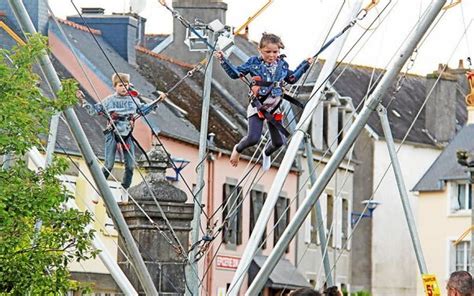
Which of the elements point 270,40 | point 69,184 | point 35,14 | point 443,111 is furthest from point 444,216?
point 270,40

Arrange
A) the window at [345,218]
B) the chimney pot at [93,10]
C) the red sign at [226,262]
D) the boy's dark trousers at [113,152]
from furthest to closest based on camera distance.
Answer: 1. the window at [345,218]
2. the red sign at [226,262]
3. the chimney pot at [93,10]
4. the boy's dark trousers at [113,152]

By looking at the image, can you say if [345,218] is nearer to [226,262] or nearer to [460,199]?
[460,199]

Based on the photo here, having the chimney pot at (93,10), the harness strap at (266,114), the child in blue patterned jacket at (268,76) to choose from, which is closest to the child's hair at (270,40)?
the child in blue patterned jacket at (268,76)

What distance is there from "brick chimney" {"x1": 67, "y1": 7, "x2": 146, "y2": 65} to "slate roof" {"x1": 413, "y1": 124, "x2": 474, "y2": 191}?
1868cm

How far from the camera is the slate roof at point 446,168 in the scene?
75938mm

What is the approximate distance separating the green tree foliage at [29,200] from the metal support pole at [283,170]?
174 centimetres

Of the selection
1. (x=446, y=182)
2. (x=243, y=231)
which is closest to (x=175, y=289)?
(x=243, y=231)

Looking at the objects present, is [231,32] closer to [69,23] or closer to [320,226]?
[320,226]

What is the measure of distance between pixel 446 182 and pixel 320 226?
150ft

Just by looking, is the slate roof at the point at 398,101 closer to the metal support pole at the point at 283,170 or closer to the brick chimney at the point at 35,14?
the brick chimney at the point at 35,14

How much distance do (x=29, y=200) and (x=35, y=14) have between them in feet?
104

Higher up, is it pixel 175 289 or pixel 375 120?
pixel 375 120

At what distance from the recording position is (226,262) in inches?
2415

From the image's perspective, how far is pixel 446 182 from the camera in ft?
250
